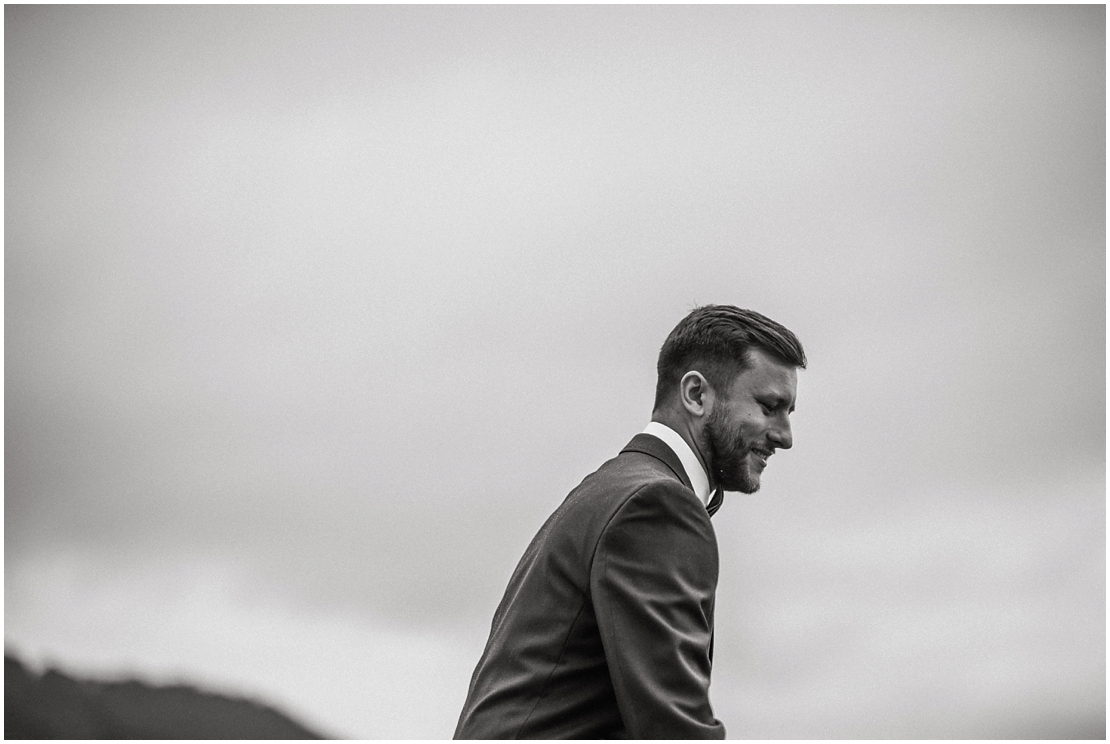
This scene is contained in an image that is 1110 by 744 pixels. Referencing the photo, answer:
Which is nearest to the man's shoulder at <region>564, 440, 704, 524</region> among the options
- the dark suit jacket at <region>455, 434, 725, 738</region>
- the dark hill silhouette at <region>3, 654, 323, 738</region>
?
the dark suit jacket at <region>455, 434, 725, 738</region>

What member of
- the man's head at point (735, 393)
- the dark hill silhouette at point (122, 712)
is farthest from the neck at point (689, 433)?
the dark hill silhouette at point (122, 712)

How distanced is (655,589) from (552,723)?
0.72 feet

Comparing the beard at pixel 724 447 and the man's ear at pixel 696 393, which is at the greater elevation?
the man's ear at pixel 696 393

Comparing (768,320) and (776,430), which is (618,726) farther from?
(768,320)

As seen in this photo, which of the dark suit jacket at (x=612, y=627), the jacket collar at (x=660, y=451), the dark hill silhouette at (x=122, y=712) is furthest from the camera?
the dark hill silhouette at (x=122, y=712)

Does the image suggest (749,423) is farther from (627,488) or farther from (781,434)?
(627,488)

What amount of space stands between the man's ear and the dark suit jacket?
23 cm

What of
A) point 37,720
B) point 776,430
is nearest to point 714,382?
point 776,430

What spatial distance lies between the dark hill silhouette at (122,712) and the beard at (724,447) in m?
5.61

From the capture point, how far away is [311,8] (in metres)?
6.90

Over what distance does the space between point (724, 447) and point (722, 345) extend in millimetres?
158

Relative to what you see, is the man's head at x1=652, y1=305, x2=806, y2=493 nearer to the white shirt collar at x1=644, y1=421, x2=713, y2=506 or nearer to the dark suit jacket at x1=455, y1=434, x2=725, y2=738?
the white shirt collar at x1=644, y1=421, x2=713, y2=506

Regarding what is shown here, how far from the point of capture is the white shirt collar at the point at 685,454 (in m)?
1.73

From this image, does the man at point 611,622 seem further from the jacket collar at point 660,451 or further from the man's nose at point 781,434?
the man's nose at point 781,434
